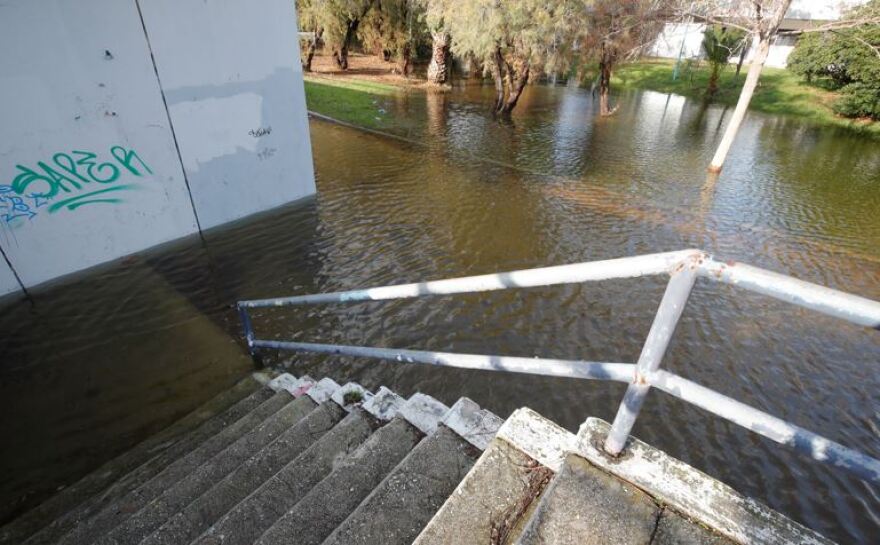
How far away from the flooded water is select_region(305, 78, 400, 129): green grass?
5.12m

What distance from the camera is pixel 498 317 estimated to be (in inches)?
240

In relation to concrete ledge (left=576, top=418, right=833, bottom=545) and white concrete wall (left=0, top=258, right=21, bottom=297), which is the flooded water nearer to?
white concrete wall (left=0, top=258, right=21, bottom=297)

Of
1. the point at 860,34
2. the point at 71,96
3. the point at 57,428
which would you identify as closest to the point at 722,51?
the point at 860,34

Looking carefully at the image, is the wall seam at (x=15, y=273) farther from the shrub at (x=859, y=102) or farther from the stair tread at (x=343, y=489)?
the shrub at (x=859, y=102)

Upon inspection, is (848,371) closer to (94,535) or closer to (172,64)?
(94,535)

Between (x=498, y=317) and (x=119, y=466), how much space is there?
14.5 feet

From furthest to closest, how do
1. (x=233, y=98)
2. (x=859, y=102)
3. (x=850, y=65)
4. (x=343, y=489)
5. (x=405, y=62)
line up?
(x=405, y=62) → (x=850, y=65) → (x=859, y=102) → (x=233, y=98) → (x=343, y=489)

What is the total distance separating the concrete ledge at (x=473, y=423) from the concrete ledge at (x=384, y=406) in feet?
2.28

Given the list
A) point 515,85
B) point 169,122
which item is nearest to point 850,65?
point 515,85

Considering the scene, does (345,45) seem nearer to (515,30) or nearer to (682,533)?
(515,30)

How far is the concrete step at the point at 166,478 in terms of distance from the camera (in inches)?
107

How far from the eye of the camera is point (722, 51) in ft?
83.3

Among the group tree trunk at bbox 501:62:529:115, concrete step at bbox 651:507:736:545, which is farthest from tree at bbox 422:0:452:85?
concrete step at bbox 651:507:736:545

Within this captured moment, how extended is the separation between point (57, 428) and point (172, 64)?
17.8 ft
